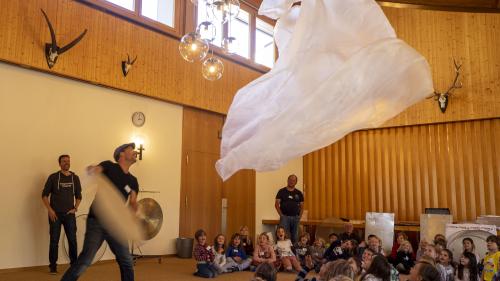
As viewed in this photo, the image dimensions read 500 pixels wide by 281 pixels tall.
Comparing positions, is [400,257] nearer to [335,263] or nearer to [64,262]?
[335,263]

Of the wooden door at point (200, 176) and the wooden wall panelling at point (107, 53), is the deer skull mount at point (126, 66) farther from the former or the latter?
the wooden door at point (200, 176)

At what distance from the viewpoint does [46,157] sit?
7273 mm

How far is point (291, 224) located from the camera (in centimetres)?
876

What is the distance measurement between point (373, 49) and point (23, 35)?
6227 mm

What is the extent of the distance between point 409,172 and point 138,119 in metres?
6.19

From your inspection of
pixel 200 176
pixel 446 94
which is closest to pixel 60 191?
pixel 200 176

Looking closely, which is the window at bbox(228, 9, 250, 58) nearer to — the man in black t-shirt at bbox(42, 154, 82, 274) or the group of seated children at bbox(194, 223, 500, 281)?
the group of seated children at bbox(194, 223, 500, 281)

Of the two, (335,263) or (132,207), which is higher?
(132,207)

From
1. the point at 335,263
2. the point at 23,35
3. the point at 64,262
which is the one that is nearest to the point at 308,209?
the point at 64,262

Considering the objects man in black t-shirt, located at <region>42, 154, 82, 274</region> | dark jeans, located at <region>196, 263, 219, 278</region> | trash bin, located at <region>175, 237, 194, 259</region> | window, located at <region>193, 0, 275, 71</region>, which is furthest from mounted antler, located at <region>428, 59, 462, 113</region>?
man in black t-shirt, located at <region>42, 154, 82, 274</region>

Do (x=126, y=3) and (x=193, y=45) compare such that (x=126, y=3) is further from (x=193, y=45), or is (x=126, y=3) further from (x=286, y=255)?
(x=286, y=255)

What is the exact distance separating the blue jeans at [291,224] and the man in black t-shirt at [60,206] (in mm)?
3638

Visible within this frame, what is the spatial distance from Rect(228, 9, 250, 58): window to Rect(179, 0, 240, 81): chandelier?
4806 mm

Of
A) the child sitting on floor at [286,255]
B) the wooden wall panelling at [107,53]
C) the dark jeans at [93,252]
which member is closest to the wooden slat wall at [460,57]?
the wooden wall panelling at [107,53]
